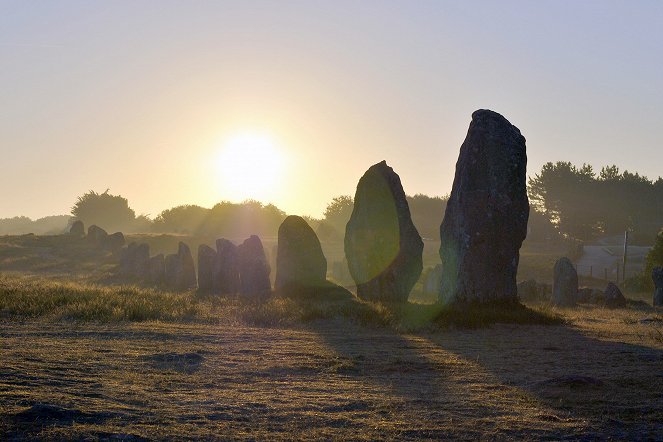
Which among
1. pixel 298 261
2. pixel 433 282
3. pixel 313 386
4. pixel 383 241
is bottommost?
pixel 313 386

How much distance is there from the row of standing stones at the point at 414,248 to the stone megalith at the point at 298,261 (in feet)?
0.10

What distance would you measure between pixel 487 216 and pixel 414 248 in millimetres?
4873

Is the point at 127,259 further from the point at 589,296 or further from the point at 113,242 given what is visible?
the point at 589,296

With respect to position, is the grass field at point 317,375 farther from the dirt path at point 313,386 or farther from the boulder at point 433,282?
the boulder at point 433,282

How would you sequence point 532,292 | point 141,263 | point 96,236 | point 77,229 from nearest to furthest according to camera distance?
point 532,292 < point 141,263 < point 96,236 < point 77,229

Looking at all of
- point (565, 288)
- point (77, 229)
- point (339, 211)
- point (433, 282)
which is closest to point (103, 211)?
point (339, 211)

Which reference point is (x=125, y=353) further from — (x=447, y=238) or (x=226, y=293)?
(x=226, y=293)

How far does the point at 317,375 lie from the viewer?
31.1 feet

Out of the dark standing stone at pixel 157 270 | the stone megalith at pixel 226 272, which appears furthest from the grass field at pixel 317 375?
the dark standing stone at pixel 157 270

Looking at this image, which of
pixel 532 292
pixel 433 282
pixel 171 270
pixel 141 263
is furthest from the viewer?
pixel 141 263

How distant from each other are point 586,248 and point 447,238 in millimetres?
44272

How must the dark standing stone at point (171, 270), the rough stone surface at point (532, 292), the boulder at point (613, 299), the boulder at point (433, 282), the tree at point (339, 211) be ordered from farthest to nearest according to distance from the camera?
the tree at point (339, 211)
the boulder at point (433, 282)
the dark standing stone at point (171, 270)
the rough stone surface at point (532, 292)
the boulder at point (613, 299)

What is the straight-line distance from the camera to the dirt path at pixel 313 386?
22.2 feet

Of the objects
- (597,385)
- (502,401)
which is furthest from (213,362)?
(597,385)
